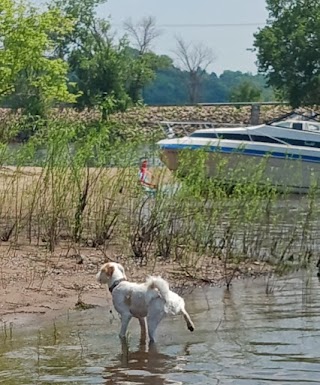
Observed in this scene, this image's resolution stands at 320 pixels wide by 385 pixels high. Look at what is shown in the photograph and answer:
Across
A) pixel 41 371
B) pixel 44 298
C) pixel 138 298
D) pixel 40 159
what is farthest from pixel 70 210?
pixel 41 371

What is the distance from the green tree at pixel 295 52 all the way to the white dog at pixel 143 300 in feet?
179

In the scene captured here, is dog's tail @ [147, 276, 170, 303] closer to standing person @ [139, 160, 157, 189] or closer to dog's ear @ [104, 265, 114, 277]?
dog's ear @ [104, 265, 114, 277]

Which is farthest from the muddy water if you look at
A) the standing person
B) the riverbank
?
the standing person

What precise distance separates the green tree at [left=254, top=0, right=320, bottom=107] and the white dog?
54481 mm

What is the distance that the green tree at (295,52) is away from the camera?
63.7 meters

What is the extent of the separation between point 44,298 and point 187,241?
3234mm

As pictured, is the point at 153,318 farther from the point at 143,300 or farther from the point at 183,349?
the point at 183,349

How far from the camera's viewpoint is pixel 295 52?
63.8 m

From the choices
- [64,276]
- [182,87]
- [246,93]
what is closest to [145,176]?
[64,276]

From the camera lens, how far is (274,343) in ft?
33.8

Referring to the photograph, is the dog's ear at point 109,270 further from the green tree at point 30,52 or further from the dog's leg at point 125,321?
the green tree at point 30,52

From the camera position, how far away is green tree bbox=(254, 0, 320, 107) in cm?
6369

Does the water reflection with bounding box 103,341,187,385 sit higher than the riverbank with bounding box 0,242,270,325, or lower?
lower

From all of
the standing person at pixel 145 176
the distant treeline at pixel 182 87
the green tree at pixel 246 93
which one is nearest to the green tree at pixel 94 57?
the green tree at pixel 246 93
